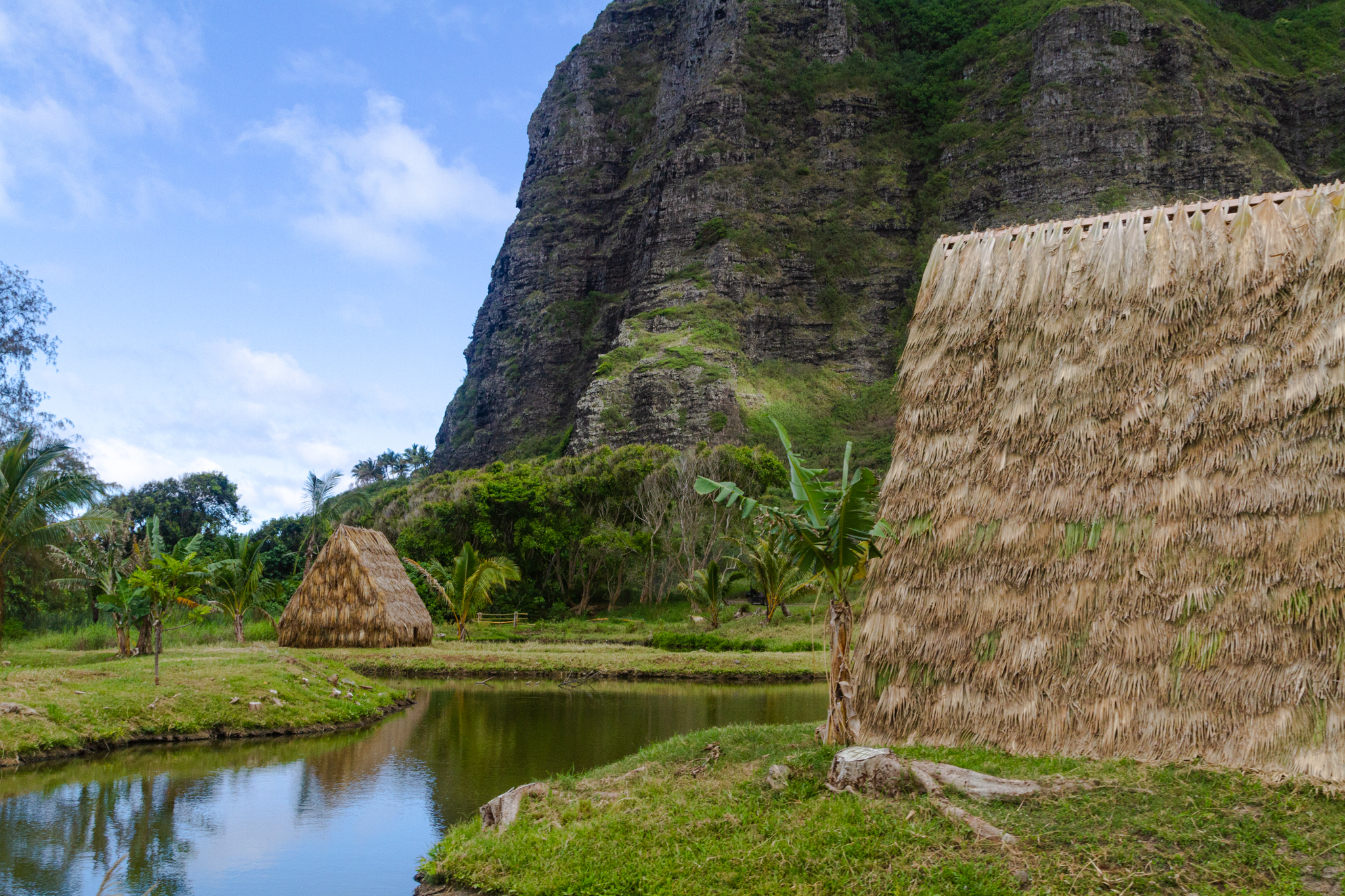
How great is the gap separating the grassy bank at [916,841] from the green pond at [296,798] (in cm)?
117

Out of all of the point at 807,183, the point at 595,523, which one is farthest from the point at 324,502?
the point at 807,183

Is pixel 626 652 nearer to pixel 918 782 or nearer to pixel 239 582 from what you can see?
pixel 239 582

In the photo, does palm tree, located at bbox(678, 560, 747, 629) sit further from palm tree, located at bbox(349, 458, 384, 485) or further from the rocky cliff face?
palm tree, located at bbox(349, 458, 384, 485)

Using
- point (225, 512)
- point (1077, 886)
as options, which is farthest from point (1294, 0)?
point (1077, 886)

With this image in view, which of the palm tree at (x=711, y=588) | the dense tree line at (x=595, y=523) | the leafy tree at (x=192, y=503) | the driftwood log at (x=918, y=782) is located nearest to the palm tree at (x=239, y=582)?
the palm tree at (x=711, y=588)

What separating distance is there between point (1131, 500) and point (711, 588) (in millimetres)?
19635

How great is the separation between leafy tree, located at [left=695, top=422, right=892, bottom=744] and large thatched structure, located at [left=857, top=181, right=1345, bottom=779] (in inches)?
21.7

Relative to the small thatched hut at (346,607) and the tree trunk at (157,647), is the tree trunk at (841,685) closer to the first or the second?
the tree trunk at (157,647)

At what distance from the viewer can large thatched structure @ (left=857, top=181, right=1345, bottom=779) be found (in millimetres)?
6289

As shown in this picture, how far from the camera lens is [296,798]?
8.48m

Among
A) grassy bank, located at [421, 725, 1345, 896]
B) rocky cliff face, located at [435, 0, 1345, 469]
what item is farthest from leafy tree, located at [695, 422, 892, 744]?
rocky cliff face, located at [435, 0, 1345, 469]

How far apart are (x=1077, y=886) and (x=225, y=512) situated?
5702cm

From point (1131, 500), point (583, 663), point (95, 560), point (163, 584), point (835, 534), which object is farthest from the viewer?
point (95, 560)

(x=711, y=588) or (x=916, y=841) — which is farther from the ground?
(x=711, y=588)
